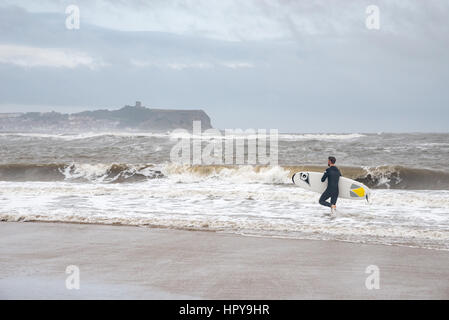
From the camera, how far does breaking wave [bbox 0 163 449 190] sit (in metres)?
16.1

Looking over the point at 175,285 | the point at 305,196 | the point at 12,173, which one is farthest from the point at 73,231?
the point at 12,173

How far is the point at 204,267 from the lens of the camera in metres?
5.24

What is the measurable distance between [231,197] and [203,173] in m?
5.68

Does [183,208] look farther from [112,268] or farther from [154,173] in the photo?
[154,173]

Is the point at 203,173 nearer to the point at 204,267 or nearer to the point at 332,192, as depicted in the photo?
the point at 332,192

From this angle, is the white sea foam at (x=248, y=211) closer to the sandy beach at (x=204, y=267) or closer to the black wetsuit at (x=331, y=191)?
the black wetsuit at (x=331, y=191)

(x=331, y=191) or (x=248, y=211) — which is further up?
(x=331, y=191)

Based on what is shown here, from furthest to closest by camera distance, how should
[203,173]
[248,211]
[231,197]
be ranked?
[203,173] < [231,197] < [248,211]

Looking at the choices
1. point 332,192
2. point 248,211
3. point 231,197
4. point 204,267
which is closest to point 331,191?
point 332,192

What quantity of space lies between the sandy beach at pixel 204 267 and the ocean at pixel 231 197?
3.12 ft

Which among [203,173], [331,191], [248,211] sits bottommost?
[248,211]

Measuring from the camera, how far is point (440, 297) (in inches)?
166
